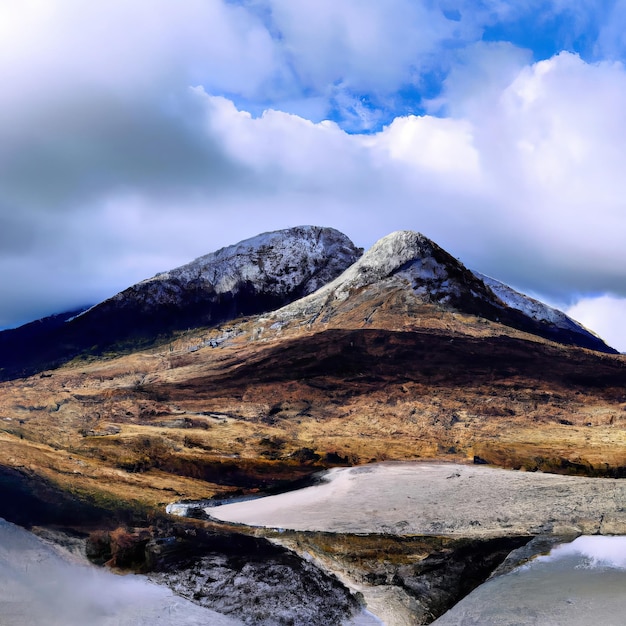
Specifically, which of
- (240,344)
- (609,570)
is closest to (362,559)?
(609,570)

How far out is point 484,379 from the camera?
54.6ft

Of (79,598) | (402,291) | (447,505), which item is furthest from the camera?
(402,291)

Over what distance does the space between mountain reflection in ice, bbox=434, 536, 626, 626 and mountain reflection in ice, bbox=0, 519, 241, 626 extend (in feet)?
11.2

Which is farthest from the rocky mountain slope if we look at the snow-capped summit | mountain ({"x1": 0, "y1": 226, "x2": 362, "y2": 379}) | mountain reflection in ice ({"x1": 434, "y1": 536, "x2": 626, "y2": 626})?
the snow-capped summit

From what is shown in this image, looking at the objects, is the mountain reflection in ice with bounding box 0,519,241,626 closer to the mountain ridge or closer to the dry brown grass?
the dry brown grass

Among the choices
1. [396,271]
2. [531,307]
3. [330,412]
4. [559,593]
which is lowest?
[559,593]

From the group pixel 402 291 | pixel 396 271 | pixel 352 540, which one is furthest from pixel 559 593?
pixel 396 271

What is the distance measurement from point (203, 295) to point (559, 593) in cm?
2258

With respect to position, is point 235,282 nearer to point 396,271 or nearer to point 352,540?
point 396,271

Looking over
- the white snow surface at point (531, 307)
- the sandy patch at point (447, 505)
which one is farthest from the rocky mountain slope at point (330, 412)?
the white snow surface at point (531, 307)

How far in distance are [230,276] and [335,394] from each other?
43.6 ft

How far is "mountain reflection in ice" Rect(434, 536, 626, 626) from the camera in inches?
268

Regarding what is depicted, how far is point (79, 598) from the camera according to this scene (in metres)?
7.33

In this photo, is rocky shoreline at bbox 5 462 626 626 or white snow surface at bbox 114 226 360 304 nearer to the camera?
rocky shoreline at bbox 5 462 626 626
